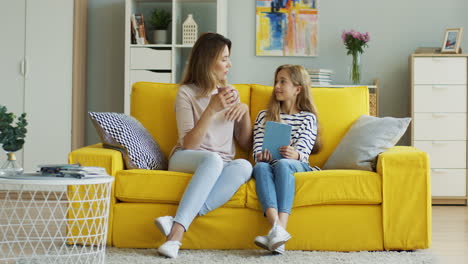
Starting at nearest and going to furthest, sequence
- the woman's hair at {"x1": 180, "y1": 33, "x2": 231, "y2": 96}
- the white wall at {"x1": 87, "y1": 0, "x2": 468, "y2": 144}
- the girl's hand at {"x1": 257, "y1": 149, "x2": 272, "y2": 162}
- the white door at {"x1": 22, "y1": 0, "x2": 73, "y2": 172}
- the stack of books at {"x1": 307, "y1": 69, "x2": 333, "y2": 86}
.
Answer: the girl's hand at {"x1": 257, "y1": 149, "x2": 272, "y2": 162}, the woman's hair at {"x1": 180, "y1": 33, "x2": 231, "y2": 96}, the stack of books at {"x1": 307, "y1": 69, "x2": 333, "y2": 86}, the white door at {"x1": 22, "y1": 0, "x2": 73, "y2": 172}, the white wall at {"x1": 87, "y1": 0, "x2": 468, "y2": 144}

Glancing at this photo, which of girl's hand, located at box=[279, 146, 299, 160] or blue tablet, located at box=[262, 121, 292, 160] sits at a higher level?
blue tablet, located at box=[262, 121, 292, 160]

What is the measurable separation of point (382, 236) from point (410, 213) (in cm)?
16

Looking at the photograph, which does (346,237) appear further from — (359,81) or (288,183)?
(359,81)

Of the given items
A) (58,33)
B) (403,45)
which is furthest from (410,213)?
(58,33)

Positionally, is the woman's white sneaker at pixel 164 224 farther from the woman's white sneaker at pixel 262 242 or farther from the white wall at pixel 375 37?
the white wall at pixel 375 37

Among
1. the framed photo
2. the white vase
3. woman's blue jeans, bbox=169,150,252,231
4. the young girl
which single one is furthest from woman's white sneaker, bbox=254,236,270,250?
the framed photo

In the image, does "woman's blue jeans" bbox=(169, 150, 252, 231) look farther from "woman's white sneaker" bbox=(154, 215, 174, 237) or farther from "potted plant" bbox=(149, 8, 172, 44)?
"potted plant" bbox=(149, 8, 172, 44)

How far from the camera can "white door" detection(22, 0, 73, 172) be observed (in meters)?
5.05

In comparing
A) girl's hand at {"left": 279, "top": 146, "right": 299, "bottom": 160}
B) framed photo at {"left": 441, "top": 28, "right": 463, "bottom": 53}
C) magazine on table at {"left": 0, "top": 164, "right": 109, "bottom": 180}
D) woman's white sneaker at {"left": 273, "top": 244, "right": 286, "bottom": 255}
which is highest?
framed photo at {"left": 441, "top": 28, "right": 463, "bottom": 53}

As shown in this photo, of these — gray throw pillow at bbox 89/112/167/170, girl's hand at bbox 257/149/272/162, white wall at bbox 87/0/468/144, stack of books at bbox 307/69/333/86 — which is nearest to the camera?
gray throw pillow at bbox 89/112/167/170

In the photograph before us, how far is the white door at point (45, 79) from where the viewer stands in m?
5.05

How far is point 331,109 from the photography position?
11.4 feet

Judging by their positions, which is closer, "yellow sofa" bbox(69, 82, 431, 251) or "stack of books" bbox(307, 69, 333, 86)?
"yellow sofa" bbox(69, 82, 431, 251)

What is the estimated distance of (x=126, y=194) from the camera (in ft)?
9.72
